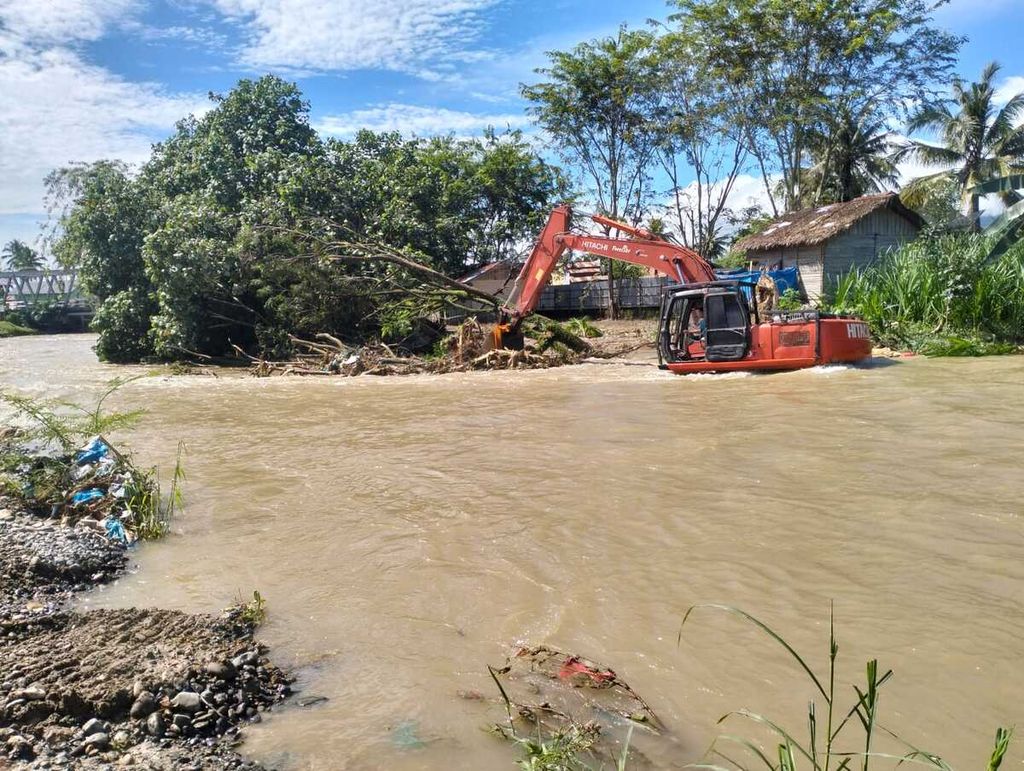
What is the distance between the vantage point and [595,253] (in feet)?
52.1

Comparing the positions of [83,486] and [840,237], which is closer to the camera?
[83,486]

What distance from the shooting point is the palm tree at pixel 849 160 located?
88.6 feet

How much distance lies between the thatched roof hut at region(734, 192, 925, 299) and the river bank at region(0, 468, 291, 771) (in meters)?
→ 21.3

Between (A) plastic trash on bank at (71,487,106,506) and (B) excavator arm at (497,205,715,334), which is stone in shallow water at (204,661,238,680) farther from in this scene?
(B) excavator arm at (497,205,715,334)

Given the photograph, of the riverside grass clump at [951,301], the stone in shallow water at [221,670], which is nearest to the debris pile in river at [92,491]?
the stone in shallow water at [221,670]

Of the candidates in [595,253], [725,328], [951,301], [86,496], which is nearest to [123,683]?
[86,496]

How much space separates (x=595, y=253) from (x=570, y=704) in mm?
13233

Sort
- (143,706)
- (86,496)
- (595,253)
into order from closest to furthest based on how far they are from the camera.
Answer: (143,706) → (86,496) → (595,253)

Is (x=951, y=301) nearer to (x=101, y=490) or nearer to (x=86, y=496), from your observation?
(x=101, y=490)

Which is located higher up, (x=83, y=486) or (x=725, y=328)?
(x=725, y=328)

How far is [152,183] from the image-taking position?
1017 inches

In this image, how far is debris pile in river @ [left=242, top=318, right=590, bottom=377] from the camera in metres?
17.5

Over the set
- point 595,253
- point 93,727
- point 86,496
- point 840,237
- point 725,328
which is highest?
point 840,237

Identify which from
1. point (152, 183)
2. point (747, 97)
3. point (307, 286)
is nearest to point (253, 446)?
point (307, 286)
